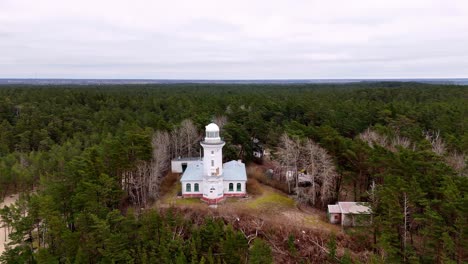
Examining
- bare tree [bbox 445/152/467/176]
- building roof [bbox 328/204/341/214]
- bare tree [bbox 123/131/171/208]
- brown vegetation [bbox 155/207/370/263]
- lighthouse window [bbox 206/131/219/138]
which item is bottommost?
brown vegetation [bbox 155/207/370/263]

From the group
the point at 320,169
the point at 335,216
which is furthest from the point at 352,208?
the point at 320,169

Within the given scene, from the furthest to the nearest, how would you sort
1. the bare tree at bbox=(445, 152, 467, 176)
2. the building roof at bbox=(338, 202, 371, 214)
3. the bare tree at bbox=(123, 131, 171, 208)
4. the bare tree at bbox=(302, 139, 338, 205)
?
1. the bare tree at bbox=(123, 131, 171, 208)
2. the bare tree at bbox=(302, 139, 338, 205)
3. the bare tree at bbox=(445, 152, 467, 176)
4. the building roof at bbox=(338, 202, 371, 214)

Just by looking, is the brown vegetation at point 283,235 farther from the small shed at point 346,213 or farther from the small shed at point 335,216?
the small shed at point 335,216

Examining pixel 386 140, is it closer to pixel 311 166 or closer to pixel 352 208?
pixel 311 166

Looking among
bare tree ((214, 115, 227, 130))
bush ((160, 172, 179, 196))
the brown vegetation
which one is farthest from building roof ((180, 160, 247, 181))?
bare tree ((214, 115, 227, 130))

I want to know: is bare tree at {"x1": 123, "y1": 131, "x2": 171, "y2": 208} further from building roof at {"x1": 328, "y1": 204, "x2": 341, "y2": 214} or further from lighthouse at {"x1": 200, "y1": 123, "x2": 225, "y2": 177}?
building roof at {"x1": 328, "y1": 204, "x2": 341, "y2": 214}

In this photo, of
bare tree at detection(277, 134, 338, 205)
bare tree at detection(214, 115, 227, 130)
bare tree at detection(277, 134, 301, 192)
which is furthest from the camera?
bare tree at detection(214, 115, 227, 130)

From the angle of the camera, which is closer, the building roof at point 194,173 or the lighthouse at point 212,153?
the lighthouse at point 212,153

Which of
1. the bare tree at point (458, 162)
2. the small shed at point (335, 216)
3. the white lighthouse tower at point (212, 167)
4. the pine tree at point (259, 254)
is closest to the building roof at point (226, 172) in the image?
the white lighthouse tower at point (212, 167)
